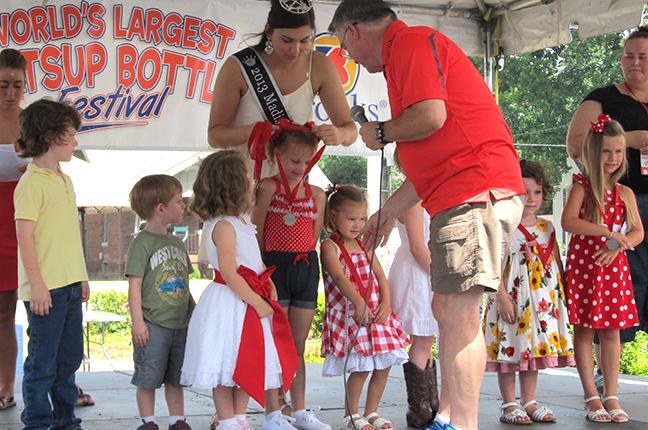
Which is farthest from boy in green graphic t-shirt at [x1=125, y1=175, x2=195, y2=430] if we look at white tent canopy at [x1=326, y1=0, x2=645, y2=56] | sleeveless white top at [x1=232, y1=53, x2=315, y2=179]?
white tent canopy at [x1=326, y1=0, x2=645, y2=56]

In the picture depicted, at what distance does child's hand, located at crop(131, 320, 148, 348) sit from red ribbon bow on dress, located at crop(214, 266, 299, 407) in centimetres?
37

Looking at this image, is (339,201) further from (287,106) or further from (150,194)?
(150,194)

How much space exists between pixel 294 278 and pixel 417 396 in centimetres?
86

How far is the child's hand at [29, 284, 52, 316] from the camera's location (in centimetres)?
249

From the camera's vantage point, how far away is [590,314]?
128 inches

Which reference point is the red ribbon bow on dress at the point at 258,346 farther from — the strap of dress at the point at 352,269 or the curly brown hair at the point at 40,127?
the curly brown hair at the point at 40,127

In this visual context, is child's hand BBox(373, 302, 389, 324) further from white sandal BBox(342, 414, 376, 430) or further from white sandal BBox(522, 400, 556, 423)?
white sandal BBox(522, 400, 556, 423)

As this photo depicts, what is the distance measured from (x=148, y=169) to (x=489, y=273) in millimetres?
12793

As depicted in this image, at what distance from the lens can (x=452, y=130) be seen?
219cm

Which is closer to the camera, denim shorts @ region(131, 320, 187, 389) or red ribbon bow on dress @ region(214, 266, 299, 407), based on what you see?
red ribbon bow on dress @ region(214, 266, 299, 407)

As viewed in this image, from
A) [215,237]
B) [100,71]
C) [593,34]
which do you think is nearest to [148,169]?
[100,71]

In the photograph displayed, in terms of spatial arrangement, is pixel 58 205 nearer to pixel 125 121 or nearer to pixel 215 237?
pixel 215 237

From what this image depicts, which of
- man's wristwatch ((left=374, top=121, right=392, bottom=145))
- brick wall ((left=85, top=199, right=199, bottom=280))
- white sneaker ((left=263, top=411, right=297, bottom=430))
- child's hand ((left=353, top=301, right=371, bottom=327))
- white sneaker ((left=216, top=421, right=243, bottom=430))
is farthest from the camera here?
brick wall ((left=85, top=199, right=199, bottom=280))

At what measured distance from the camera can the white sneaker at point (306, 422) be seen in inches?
112
